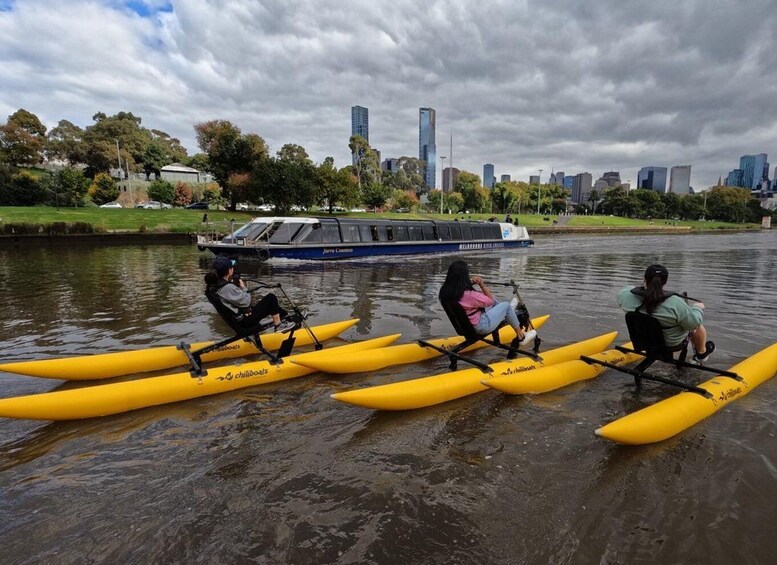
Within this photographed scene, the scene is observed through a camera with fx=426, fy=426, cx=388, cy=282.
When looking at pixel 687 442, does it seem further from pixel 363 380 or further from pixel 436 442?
pixel 363 380

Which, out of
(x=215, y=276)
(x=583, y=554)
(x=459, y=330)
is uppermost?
(x=215, y=276)

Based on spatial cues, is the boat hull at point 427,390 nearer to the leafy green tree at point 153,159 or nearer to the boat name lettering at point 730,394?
the boat name lettering at point 730,394

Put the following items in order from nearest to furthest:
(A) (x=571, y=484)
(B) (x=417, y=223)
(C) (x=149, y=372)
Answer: (A) (x=571, y=484) → (C) (x=149, y=372) → (B) (x=417, y=223)

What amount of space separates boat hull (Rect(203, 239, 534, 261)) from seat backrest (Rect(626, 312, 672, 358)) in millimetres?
18973

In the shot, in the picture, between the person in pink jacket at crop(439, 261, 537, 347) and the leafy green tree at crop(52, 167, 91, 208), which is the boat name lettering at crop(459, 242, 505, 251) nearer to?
the person in pink jacket at crop(439, 261, 537, 347)

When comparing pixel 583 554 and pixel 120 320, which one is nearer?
pixel 583 554

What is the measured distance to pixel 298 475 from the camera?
4422 millimetres

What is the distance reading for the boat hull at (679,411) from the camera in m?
4.68

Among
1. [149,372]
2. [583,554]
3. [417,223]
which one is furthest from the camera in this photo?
[417,223]

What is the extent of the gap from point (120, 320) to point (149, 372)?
4463 mm

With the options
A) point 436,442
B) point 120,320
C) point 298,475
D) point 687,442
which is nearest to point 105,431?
point 298,475

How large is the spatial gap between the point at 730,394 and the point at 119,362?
912 centimetres

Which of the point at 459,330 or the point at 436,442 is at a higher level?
the point at 459,330

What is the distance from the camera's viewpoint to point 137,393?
224 inches
